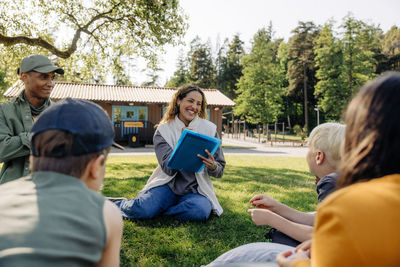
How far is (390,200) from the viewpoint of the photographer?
83 cm

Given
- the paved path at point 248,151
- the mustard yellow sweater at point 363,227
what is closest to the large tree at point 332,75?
the paved path at point 248,151

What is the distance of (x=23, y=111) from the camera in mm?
3100

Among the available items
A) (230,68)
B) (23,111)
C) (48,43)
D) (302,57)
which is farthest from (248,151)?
(230,68)

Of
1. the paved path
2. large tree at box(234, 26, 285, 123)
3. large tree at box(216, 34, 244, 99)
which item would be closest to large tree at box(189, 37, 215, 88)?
large tree at box(216, 34, 244, 99)

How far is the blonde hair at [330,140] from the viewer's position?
2203 millimetres

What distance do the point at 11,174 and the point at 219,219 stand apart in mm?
2675

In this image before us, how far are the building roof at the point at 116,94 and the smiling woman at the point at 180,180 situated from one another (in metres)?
18.5

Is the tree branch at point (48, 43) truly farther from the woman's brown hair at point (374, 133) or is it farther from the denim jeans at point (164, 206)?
the woman's brown hair at point (374, 133)

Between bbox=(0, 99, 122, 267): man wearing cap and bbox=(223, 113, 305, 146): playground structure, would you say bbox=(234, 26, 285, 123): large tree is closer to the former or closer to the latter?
bbox=(223, 113, 305, 146): playground structure

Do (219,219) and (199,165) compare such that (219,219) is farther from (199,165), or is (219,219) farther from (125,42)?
(125,42)

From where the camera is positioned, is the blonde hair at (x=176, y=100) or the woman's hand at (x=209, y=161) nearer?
the woman's hand at (x=209, y=161)

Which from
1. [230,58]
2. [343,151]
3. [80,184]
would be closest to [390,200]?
[343,151]

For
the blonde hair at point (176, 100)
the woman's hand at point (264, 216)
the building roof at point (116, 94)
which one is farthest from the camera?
the building roof at point (116, 94)

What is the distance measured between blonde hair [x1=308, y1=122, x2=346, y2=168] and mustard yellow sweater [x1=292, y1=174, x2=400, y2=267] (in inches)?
54.5
